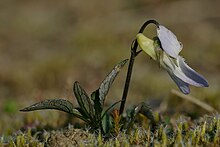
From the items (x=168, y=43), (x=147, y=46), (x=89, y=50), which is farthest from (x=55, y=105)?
(x=89, y=50)

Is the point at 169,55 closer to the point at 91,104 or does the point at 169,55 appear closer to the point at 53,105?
the point at 91,104

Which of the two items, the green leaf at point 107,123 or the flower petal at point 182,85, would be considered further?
the green leaf at point 107,123

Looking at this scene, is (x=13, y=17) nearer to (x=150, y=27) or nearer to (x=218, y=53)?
(x=150, y=27)

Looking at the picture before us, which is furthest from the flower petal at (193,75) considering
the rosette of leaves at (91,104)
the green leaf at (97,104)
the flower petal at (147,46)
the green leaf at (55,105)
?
the green leaf at (55,105)

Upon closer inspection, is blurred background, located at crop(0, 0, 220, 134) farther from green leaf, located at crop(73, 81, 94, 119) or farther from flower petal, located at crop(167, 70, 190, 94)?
flower petal, located at crop(167, 70, 190, 94)

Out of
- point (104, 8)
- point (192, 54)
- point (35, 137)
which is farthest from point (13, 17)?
point (35, 137)

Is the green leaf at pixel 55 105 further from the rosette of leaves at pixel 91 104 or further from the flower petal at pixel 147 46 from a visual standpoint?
the flower petal at pixel 147 46

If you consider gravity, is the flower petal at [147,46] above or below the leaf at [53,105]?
above
